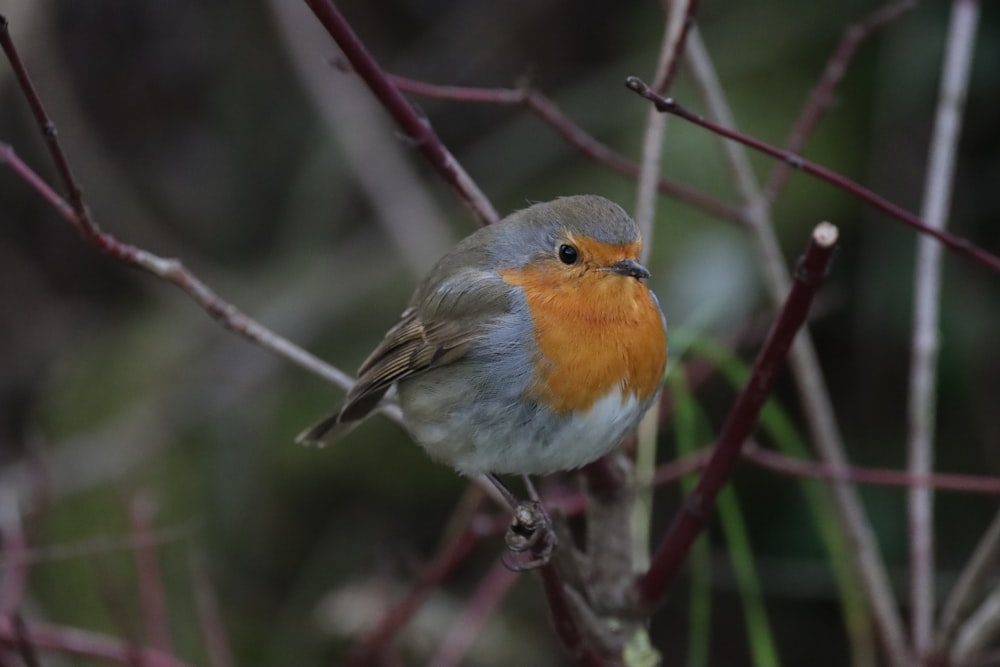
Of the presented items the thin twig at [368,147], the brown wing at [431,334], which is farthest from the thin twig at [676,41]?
the thin twig at [368,147]

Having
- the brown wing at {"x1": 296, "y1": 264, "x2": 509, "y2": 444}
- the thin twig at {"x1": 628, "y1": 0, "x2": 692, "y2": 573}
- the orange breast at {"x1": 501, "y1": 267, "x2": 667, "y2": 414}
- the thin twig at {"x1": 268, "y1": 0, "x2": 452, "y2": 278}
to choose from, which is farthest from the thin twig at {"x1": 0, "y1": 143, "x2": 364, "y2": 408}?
the thin twig at {"x1": 268, "y1": 0, "x2": 452, "y2": 278}

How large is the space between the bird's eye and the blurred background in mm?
894

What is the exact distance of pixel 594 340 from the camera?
2295 millimetres

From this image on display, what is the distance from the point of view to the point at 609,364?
226 centimetres

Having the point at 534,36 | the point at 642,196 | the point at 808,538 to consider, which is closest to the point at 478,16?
the point at 534,36

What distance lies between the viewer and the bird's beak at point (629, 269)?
2299mm

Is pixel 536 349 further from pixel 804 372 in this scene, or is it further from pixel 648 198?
pixel 804 372

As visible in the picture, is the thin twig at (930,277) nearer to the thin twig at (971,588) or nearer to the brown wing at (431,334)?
the thin twig at (971,588)

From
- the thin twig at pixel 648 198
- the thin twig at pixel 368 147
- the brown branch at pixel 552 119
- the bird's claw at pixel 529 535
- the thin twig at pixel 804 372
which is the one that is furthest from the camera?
the thin twig at pixel 368 147

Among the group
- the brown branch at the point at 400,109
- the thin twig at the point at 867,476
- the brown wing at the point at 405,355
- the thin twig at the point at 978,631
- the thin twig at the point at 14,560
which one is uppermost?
the brown branch at the point at 400,109

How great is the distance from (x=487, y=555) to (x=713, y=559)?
810mm

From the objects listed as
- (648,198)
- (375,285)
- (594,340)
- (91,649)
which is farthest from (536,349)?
(375,285)

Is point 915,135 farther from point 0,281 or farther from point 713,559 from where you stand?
point 0,281

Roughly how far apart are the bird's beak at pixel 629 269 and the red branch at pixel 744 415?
1.69 feet
